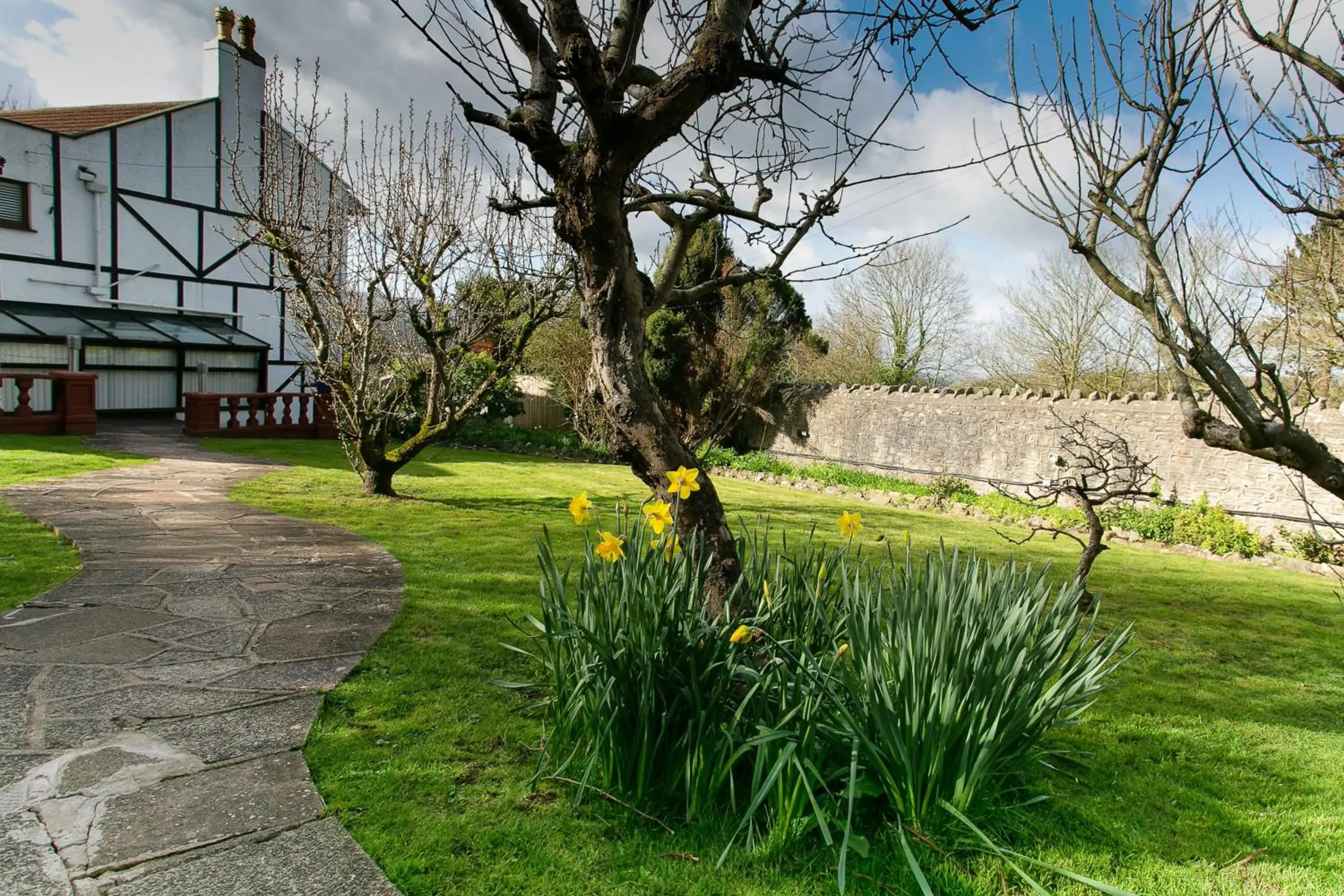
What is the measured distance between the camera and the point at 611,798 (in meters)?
2.60

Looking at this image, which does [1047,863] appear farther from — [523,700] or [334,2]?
[334,2]

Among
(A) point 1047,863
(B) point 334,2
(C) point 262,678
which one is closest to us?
(A) point 1047,863

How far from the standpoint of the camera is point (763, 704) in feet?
8.34

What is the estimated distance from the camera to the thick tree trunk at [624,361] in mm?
3340

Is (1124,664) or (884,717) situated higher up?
(884,717)

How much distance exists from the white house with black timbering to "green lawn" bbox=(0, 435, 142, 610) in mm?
4804

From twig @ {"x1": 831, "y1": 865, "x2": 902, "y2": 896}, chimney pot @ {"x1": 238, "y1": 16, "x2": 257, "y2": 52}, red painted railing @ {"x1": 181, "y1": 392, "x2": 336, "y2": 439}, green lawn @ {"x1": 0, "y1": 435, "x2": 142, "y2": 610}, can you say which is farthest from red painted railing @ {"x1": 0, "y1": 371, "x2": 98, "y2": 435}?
twig @ {"x1": 831, "y1": 865, "x2": 902, "y2": 896}

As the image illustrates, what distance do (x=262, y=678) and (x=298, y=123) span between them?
353 inches

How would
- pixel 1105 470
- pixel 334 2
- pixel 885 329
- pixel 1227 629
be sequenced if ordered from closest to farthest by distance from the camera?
pixel 334 2, pixel 1105 470, pixel 1227 629, pixel 885 329

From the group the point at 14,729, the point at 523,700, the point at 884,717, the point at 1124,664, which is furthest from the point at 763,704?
the point at 1124,664

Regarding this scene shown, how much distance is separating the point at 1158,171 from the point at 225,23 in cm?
1849

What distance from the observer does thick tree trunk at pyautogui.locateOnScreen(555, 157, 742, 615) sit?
11.0 feet

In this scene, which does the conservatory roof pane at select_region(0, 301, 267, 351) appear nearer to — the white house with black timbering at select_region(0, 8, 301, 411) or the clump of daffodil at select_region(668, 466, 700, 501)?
the white house with black timbering at select_region(0, 8, 301, 411)

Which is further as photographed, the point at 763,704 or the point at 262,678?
the point at 262,678
